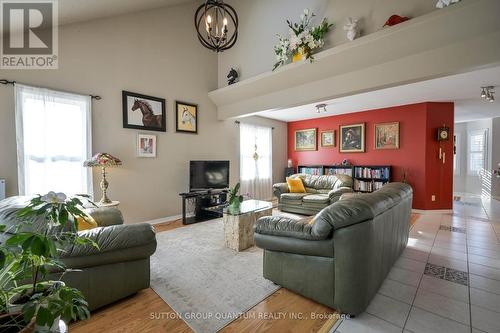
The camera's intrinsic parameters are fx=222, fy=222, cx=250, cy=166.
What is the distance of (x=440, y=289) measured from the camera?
206 cm

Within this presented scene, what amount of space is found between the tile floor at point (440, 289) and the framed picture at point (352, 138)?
2755 millimetres

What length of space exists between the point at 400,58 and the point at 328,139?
12.0 ft

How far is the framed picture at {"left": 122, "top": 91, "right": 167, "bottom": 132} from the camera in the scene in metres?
3.84

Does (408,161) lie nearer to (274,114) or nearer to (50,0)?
(274,114)

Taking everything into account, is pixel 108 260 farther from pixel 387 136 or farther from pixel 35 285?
pixel 387 136

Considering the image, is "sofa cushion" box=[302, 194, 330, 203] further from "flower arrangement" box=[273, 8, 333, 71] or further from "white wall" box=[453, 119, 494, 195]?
"white wall" box=[453, 119, 494, 195]

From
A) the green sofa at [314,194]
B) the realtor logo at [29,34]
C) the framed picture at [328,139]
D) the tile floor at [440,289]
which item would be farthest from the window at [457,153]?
the realtor logo at [29,34]

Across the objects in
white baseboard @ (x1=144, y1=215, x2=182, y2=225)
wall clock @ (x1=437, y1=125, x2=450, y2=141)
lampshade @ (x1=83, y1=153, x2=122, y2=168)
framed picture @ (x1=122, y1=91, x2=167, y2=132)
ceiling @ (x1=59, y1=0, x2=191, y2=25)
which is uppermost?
ceiling @ (x1=59, y1=0, x2=191, y2=25)

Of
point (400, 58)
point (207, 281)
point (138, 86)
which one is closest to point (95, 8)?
point (138, 86)

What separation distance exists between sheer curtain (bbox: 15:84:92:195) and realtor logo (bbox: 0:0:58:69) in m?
0.37

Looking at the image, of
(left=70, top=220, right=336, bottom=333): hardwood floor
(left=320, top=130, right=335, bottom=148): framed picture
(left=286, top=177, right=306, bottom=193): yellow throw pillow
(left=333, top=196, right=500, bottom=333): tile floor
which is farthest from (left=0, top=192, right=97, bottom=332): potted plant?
(left=320, top=130, right=335, bottom=148): framed picture

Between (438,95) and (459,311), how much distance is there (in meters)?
4.33

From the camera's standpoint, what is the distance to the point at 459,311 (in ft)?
5.75

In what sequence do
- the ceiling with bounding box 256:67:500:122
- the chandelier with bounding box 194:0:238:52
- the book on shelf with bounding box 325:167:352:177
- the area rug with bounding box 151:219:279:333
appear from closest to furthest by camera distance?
the area rug with bounding box 151:219:279:333
the chandelier with bounding box 194:0:238:52
the ceiling with bounding box 256:67:500:122
the book on shelf with bounding box 325:167:352:177
